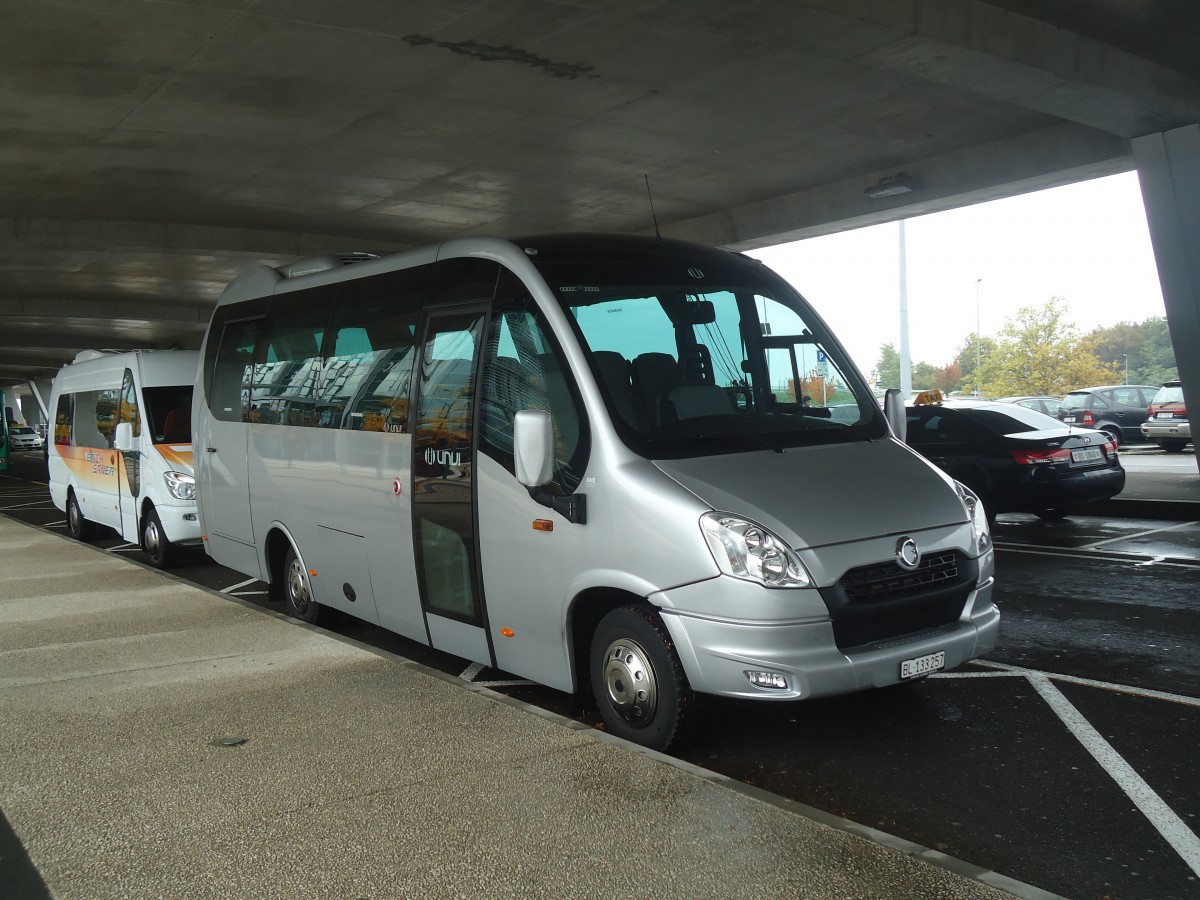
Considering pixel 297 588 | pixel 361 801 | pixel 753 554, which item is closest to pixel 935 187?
pixel 297 588

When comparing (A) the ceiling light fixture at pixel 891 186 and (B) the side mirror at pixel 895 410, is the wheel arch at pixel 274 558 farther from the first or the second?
(A) the ceiling light fixture at pixel 891 186

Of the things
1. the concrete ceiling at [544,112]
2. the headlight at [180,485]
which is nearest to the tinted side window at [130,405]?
the headlight at [180,485]

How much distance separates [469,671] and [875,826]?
11.2 ft

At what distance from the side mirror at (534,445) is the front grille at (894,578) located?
1.51 m

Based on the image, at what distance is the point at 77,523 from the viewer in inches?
627

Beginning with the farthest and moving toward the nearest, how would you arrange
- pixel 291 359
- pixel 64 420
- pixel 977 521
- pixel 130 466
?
pixel 64 420, pixel 130 466, pixel 291 359, pixel 977 521

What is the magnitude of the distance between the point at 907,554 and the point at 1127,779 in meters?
1.36

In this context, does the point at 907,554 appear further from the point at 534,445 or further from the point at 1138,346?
the point at 1138,346

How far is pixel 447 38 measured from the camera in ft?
39.2

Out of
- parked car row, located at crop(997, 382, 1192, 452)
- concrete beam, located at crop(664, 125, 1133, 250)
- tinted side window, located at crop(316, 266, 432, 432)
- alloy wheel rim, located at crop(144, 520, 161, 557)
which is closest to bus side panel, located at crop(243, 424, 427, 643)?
tinted side window, located at crop(316, 266, 432, 432)

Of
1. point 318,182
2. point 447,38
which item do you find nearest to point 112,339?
point 318,182

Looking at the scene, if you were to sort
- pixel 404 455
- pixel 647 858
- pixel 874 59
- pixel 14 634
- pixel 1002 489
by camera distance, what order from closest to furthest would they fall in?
pixel 647 858, pixel 404 455, pixel 14 634, pixel 874 59, pixel 1002 489

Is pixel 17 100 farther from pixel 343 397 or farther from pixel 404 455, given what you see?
pixel 404 455

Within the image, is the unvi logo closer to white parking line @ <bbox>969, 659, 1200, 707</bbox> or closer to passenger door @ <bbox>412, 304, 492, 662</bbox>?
passenger door @ <bbox>412, 304, 492, 662</bbox>
